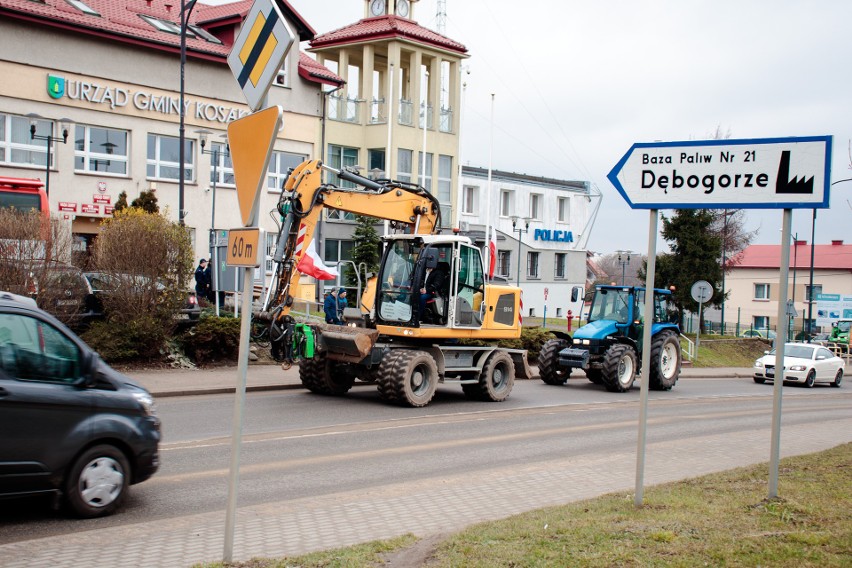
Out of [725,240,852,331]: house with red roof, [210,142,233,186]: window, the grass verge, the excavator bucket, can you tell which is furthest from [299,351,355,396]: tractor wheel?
[725,240,852,331]: house with red roof

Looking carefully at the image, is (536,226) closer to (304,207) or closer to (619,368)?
(619,368)

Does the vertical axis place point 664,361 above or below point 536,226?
below

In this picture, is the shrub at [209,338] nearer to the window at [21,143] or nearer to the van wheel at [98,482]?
the van wheel at [98,482]

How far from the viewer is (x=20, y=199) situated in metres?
23.1

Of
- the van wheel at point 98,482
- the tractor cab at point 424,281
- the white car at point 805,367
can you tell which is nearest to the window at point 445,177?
the white car at point 805,367

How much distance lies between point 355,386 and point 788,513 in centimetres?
1419

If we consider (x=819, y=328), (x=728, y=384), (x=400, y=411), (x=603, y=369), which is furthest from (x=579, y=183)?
(x=400, y=411)

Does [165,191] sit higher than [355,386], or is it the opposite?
[165,191]

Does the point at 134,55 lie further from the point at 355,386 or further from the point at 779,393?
the point at 779,393

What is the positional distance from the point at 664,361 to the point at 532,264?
36307mm

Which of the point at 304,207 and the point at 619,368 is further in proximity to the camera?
the point at 619,368

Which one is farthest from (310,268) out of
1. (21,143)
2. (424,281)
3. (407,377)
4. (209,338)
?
(21,143)

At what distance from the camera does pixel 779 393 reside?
7621 mm

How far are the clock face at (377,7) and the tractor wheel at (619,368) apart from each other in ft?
92.9
